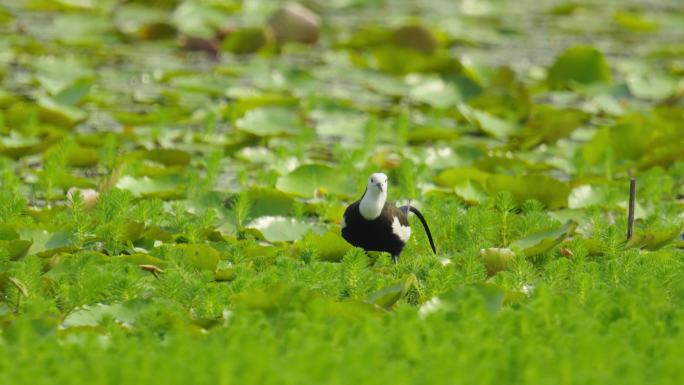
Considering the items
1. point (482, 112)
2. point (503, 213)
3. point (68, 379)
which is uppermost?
point (68, 379)

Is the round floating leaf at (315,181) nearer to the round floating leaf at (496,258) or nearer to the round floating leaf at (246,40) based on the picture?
the round floating leaf at (496,258)

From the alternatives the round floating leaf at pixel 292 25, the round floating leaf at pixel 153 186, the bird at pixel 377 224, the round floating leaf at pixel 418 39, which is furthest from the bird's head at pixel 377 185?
the round floating leaf at pixel 292 25

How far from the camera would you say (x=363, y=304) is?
147 inches

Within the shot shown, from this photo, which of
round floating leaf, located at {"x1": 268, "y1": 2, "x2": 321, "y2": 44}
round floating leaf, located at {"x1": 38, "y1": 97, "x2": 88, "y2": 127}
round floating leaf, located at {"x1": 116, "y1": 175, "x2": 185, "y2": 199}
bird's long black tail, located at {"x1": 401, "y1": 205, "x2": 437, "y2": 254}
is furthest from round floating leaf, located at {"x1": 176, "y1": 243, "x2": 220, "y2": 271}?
round floating leaf, located at {"x1": 268, "y1": 2, "x2": 321, "y2": 44}

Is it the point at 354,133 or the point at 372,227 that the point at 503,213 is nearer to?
the point at 372,227

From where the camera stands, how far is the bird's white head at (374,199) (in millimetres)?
4512

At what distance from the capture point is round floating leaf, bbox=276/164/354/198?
17.9 ft

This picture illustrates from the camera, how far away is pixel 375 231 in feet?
14.8

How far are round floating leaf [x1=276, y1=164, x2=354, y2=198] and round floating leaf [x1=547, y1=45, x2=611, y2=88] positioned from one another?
2.93 meters

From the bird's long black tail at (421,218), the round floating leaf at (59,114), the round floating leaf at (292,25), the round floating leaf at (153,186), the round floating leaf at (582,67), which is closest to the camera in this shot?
the bird's long black tail at (421,218)

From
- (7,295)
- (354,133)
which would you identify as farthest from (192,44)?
(7,295)

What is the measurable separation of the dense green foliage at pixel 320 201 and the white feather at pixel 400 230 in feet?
0.42

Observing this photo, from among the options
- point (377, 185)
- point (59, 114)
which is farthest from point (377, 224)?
point (59, 114)

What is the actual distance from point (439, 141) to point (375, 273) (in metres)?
2.73
